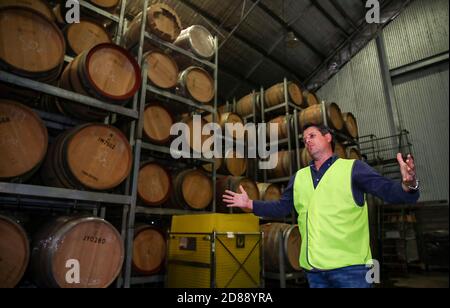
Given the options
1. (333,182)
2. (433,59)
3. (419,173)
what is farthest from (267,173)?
(433,59)

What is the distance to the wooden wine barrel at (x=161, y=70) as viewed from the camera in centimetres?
540

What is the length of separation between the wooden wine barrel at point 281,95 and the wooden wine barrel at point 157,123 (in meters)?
4.04

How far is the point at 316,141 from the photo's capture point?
255 centimetres

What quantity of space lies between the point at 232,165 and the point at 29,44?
4.92m

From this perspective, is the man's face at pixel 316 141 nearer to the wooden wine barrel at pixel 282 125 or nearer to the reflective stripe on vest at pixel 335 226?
the reflective stripe on vest at pixel 335 226

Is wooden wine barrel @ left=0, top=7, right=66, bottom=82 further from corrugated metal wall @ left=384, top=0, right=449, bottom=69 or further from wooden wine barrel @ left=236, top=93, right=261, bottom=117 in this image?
corrugated metal wall @ left=384, top=0, right=449, bottom=69

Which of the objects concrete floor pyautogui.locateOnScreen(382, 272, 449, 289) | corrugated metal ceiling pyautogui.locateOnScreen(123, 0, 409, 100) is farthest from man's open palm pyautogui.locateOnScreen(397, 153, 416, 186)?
corrugated metal ceiling pyautogui.locateOnScreen(123, 0, 409, 100)

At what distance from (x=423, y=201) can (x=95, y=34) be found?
11878 mm

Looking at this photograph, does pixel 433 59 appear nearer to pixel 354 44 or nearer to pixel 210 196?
pixel 354 44

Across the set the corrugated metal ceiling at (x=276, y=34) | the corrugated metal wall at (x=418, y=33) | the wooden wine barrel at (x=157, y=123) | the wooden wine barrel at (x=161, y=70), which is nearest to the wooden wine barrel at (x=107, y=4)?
the wooden wine barrel at (x=161, y=70)

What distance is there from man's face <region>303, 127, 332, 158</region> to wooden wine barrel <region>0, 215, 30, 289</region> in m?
2.98

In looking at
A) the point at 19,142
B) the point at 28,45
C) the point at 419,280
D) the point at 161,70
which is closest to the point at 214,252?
the point at 19,142

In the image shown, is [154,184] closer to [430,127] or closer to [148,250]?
[148,250]

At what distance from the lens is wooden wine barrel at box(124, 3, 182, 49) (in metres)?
5.64
